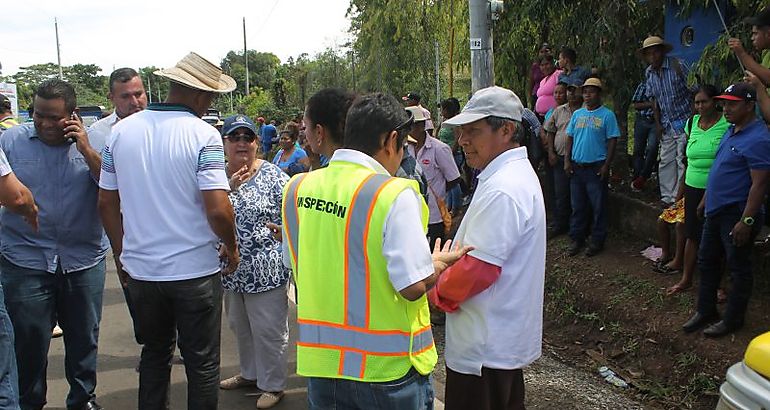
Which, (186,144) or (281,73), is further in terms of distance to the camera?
(281,73)

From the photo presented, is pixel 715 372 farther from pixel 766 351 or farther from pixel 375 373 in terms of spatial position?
pixel 375 373

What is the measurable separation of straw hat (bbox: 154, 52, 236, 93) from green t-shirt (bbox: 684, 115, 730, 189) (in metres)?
3.62

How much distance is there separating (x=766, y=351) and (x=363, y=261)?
129cm

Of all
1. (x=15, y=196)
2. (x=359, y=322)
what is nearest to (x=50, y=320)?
(x=15, y=196)

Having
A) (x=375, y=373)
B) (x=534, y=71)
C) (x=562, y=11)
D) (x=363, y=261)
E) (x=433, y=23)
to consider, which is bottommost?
(x=375, y=373)

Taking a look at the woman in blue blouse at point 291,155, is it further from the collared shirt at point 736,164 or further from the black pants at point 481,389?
the black pants at point 481,389

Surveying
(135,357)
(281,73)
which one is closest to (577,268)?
(135,357)

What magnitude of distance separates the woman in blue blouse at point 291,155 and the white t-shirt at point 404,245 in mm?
4484

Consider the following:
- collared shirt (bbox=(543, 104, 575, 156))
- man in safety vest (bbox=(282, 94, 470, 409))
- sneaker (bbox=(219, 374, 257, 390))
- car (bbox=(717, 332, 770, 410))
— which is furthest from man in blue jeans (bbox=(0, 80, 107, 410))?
collared shirt (bbox=(543, 104, 575, 156))

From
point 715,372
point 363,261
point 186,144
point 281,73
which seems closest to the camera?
point 363,261

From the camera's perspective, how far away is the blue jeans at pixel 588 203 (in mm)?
6438

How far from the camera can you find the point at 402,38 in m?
16.2

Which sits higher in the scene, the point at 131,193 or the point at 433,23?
the point at 433,23

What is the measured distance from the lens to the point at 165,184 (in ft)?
9.68
